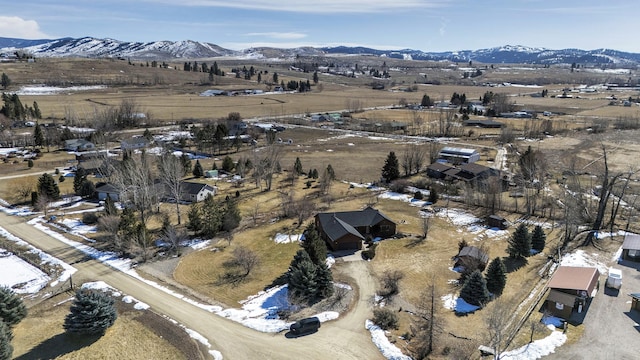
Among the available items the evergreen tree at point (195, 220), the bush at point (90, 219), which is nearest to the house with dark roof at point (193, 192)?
the evergreen tree at point (195, 220)

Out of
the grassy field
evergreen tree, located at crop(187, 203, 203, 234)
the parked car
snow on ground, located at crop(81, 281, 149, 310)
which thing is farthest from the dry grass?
evergreen tree, located at crop(187, 203, 203, 234)

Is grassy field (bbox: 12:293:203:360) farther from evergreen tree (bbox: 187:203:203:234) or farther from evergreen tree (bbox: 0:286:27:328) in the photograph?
evergreen tree (bbox: 187:203:203:234)

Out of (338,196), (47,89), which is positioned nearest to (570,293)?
(338,196)

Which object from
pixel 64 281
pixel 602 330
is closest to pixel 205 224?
pixel 64 281

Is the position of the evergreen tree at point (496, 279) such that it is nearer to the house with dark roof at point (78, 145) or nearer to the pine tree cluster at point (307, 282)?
the pine tree cluster at point (307, 282)

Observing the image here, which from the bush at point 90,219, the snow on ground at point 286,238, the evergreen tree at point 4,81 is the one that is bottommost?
the snow on ground at point 286,238

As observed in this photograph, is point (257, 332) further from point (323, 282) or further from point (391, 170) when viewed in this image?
point (391, 170)
